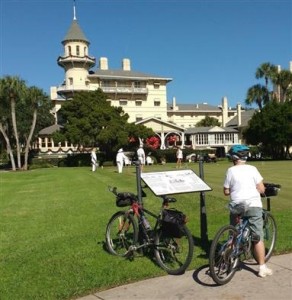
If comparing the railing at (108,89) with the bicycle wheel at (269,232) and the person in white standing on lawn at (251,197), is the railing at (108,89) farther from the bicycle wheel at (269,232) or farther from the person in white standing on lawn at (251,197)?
the person in white standing on lawn at (251,197)

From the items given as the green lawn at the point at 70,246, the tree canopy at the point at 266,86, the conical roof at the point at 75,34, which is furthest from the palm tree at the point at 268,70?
the green lawn at the point at 70,246

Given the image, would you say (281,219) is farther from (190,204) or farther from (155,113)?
(155,113)

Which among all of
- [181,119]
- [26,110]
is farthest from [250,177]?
[181,119]

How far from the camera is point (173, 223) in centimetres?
603

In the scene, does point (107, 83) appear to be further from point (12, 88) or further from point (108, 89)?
point (12, 88)

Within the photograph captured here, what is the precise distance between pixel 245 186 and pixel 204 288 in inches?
55.7

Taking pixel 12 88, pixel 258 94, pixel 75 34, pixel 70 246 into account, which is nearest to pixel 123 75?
pixel 75 34

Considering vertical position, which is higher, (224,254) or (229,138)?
(229,138)

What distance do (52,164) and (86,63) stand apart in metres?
35.3

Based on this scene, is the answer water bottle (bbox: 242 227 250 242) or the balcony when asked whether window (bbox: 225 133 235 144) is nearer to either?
the balcony

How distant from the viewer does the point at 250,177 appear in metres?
5.90

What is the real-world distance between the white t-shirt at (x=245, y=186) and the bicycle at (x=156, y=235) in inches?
30.7

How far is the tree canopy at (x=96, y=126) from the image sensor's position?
50.6 m

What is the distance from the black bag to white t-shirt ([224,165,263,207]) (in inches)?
29.4
